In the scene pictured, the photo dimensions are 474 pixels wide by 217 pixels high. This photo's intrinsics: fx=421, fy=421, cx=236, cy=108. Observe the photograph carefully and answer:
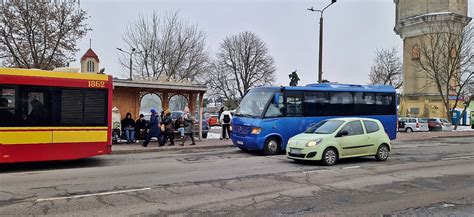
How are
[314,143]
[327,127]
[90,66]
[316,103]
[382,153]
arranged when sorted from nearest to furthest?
[314,143] < [327,127] < [382,153] < [316,103] < [90,66]

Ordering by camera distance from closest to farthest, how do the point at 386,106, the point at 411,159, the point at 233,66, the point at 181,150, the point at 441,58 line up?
1. the point at 411,159
2. the point at 181,150
3. the point at 386,106
4. the point at 441,58
5. the point at 233,66

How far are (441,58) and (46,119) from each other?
1698 inches

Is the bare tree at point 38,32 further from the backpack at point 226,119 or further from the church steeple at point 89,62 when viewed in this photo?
the backpack at point 226,119

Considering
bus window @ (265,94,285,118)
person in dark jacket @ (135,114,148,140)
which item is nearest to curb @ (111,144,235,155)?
person in dark jacket @ (135,114,148,140)

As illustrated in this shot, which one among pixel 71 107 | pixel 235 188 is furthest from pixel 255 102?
pixel 235 188

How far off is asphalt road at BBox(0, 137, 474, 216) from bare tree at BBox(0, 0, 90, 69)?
15046 mm

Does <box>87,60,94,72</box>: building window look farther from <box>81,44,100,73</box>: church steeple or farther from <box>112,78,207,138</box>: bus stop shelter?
<box>112,78,207,138</box>: bus stop shelter

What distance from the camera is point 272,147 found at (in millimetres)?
15984

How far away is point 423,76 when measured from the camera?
54.1m

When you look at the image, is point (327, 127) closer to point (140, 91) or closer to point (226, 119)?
point (226, 119)

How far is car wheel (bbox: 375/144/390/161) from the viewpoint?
13923 mm

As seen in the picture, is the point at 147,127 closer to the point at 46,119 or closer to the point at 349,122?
the point at 46,119

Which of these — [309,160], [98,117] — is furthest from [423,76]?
[98,117]

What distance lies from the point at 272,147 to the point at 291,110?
5.81 feet
